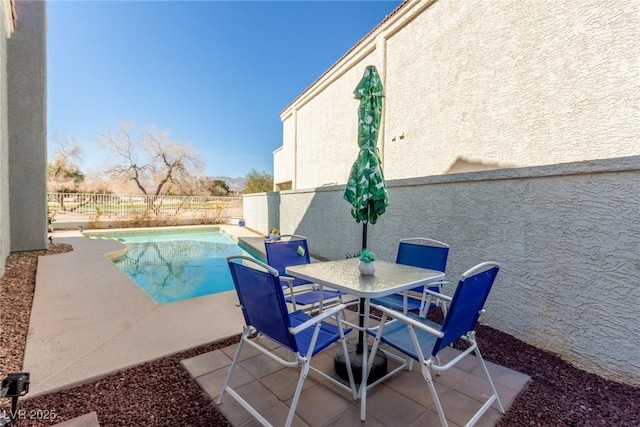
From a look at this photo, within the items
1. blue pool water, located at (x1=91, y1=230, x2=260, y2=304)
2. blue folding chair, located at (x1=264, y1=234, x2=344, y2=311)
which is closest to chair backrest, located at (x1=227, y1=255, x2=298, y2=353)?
blue folding chair, located at (x1=264, y1=234, x2=344, y2=311)

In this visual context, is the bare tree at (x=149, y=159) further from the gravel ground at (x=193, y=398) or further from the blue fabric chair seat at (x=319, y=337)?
the blue fabric chair seat at (x=319, y=337)

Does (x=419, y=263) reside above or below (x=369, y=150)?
below

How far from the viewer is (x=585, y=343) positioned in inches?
107

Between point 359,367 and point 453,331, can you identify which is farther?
point 359,367

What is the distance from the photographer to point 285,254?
3.79 m

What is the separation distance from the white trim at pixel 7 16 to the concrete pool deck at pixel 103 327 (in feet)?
17.4

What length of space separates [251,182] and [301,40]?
55.4 ft

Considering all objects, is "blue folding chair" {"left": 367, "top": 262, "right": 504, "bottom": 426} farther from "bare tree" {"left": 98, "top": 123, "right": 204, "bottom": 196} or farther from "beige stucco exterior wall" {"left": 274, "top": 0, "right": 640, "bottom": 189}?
"bare tree" {"left": 98, "top": 123, "right": 204, "bottom": 196}

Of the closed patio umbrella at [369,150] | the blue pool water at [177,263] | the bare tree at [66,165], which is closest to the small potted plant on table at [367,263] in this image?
the closed patio umbrella at [369,150]

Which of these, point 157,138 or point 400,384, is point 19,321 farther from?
point 157,138

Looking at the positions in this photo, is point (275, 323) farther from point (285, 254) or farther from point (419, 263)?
point (419, 263)

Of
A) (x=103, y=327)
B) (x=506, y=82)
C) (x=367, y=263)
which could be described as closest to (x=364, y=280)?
(x=367, y=263)

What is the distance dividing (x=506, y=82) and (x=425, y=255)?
4262 mm

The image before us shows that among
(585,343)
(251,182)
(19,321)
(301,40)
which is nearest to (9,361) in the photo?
(19,321)
